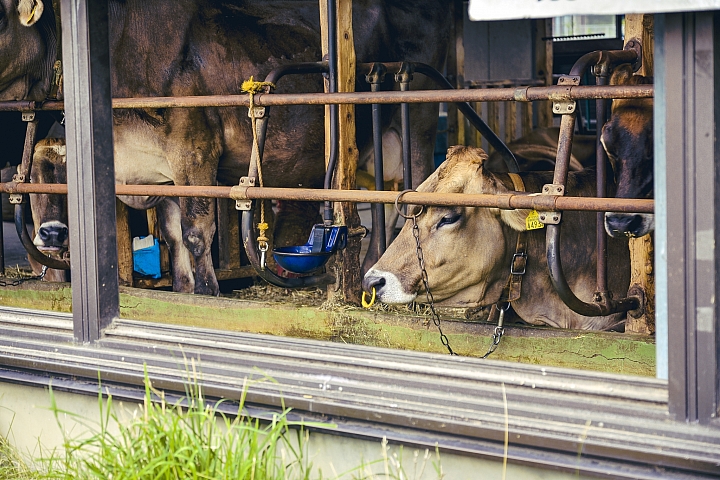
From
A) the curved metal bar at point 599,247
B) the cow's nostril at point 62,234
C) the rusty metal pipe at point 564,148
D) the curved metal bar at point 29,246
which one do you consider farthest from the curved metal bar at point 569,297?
the cow's nostril at point 62,234

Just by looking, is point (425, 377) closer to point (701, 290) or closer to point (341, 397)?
point (341, 397)

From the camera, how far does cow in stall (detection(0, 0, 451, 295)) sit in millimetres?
6297

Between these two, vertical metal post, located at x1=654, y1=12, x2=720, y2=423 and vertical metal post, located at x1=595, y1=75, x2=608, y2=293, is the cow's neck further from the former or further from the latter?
vertical metal post, located at x1=654, y1=12, x2=720, y2=423

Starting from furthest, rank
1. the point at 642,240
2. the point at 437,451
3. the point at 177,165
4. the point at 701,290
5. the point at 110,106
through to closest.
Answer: the point at 177,165 < the point at 642,240 < the point at 110,106 < the point at 437,451 < the point at 701,290

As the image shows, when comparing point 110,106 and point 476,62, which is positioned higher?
point 476,62

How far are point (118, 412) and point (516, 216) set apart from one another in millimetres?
1891

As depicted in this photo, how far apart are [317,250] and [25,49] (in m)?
2.43

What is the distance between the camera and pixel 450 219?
452 cm

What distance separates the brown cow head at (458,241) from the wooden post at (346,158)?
81 cm

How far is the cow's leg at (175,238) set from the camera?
678cm

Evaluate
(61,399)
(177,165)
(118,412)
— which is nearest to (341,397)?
(118,412)

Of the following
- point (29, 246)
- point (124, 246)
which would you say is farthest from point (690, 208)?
point (124, 246)

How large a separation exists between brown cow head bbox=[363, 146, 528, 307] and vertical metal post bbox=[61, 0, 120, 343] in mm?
1241

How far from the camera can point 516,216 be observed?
4.44m
